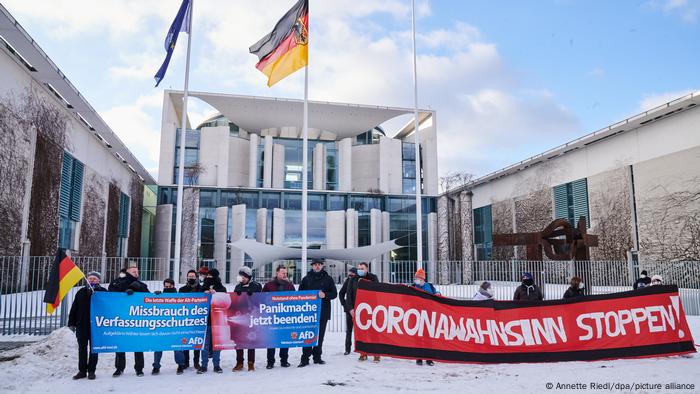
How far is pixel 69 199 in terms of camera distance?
28.0m

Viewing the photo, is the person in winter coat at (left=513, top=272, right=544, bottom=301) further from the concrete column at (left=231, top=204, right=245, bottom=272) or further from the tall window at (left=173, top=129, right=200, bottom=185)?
the tall window at (left=173, top=129, right=200, bottom=185)

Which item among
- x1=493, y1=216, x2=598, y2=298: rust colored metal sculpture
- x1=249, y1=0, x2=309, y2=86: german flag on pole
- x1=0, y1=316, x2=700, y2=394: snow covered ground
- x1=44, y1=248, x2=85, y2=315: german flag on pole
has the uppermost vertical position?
x1=249, y1=0, x2=309, y2=86: german flag on pole

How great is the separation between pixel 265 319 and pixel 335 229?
32350 millimetres

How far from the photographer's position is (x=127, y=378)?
752 cm

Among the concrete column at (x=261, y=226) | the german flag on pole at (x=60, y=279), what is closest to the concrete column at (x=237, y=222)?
the concrete column at (x=261, y=226)

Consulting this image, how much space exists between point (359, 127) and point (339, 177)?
5.91m

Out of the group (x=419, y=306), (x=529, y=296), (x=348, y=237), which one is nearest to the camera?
(x=419, y=306)

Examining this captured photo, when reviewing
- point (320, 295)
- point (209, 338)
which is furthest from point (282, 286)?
point (209, 338)

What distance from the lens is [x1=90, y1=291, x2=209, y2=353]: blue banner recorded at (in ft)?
25.4

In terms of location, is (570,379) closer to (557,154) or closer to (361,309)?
(361,309)

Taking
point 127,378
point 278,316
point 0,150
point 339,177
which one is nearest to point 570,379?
point 278,316

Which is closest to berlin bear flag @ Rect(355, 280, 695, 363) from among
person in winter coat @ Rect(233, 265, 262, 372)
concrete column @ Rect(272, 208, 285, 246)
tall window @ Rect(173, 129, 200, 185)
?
person in winter coat @ Rect(233, 265, 262, 372)

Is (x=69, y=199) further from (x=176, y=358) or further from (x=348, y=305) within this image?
(x=348, y=305)

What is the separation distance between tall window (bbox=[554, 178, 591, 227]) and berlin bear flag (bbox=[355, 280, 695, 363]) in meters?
27.8
